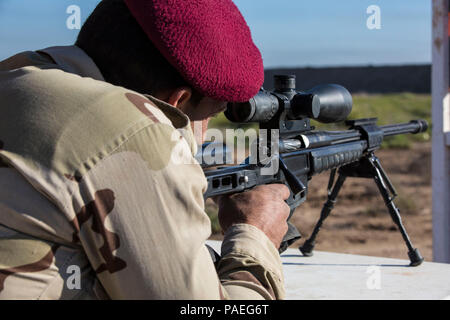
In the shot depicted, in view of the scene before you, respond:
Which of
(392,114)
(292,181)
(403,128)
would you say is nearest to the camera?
(292,181)

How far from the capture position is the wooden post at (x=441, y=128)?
13.3 feet

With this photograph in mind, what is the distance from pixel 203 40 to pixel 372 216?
9667 mm

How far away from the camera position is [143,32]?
4.66ft

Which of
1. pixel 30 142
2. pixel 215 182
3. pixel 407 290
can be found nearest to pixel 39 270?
pixel 30 142

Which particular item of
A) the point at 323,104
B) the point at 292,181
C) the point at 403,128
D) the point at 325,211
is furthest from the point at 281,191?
the point at 403,128

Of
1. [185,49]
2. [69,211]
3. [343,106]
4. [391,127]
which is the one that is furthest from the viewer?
[391,127]

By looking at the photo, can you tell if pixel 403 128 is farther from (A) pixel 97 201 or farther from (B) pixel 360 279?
(A) pixel 97 201

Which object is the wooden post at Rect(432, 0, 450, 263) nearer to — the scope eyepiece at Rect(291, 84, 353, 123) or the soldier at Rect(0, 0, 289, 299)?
the scope eyepiece at Rect(291, 84, 353, 123)

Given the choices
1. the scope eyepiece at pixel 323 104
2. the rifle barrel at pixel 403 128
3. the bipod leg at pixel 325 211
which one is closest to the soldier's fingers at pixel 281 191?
the scope eyepiece at pixel 323 104

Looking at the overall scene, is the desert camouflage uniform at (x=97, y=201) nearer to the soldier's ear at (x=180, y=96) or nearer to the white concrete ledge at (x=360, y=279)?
the soldier's ear at (x=180, y=96)

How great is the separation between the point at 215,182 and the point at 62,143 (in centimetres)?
78

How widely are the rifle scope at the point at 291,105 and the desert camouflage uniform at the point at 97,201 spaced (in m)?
1.02

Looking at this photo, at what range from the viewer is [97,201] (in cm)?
118

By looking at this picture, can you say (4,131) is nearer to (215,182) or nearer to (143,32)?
(143,32)
